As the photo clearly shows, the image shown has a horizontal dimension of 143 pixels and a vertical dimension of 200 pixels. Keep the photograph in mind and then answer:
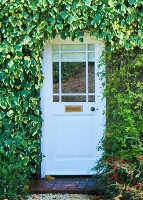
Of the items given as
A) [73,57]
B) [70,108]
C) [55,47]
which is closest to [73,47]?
[73,57]

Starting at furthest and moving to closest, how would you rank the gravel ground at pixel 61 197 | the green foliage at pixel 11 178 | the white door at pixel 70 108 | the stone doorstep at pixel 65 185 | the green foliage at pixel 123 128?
the white door at pixel 70 108 → the stone doorstep at pixel 65 185 → the gravel ground at pixel 61 197 → the green foliage at pixel 11 178 → the green foliage at pixel 123 128

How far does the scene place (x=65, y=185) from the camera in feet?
23.3

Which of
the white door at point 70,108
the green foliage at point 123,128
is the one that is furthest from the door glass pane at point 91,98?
the green foliage at point 123,128

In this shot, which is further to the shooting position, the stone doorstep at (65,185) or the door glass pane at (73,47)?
the door glass pane at (73,47)

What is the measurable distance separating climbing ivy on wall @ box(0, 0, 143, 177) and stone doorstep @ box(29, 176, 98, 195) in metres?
0.43

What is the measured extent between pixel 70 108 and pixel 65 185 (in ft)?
4.13

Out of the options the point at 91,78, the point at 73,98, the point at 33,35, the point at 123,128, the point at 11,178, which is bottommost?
the point at 11,178

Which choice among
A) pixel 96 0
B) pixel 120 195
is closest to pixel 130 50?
pixel 96 0

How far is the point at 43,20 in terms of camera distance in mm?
6992

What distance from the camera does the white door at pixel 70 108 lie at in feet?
24.5

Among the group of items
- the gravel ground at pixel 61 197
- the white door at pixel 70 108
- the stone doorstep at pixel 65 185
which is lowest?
the gravel ground at pixel 61 197

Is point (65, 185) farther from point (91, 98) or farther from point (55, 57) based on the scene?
point (55, 57)

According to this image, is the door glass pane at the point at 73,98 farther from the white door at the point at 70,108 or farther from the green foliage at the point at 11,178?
the green foliage at the point at 11,178

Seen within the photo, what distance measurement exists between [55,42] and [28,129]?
1.48 meters
